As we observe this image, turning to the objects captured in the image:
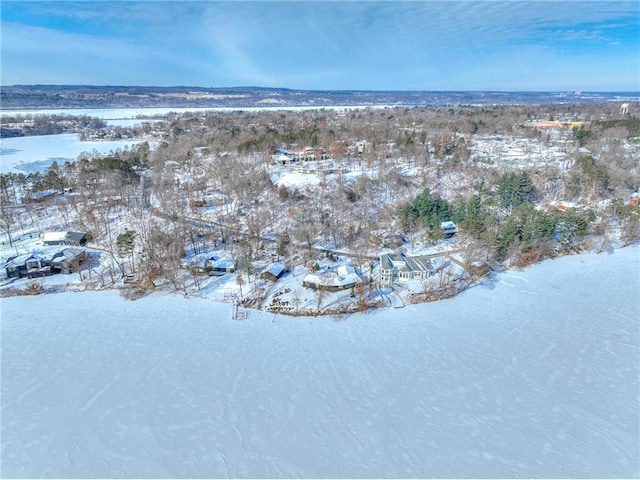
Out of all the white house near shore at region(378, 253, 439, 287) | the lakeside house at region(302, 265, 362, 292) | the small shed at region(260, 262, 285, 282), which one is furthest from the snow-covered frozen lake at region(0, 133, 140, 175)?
the white house near shore at region(378, 253, 439, 287)

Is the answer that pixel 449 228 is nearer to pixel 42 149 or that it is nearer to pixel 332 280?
pixel 332 280

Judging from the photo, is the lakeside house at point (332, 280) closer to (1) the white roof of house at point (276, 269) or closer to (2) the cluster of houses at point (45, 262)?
(1) the white roof of house at point (276, 269)

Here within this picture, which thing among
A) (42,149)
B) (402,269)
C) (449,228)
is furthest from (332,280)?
(42,149)

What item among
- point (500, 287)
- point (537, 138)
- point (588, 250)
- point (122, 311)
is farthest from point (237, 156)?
point (537, 138)

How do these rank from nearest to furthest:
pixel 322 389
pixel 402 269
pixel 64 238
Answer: pixel 322 389 < pixel 402 269 < pixel 64 238

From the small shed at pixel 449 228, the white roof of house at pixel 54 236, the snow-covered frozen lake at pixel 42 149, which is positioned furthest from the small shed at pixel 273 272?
the snow-covered frozen lake at pixel 42 149
